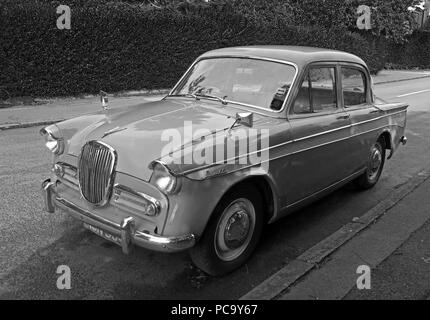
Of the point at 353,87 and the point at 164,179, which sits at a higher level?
the point at 353,87

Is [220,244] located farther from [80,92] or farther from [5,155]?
[80,92]

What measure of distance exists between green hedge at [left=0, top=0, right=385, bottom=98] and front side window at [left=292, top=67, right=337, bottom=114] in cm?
1070

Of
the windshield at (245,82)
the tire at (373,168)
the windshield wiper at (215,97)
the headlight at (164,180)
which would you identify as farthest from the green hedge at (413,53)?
the headlight at (164,180)

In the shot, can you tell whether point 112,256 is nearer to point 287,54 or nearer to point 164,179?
point 164,179

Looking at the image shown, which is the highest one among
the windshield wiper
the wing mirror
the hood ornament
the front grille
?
the windshield wiper

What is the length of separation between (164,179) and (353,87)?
300cm

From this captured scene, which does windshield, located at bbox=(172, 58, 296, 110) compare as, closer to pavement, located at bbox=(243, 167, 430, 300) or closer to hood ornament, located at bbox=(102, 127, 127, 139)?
hood ornament, located at bbox=(102, 127, 127, 139)

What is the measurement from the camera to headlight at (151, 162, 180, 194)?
2.88 metres

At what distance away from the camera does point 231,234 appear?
3.47 meters

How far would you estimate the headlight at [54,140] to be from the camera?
3670 millimetres

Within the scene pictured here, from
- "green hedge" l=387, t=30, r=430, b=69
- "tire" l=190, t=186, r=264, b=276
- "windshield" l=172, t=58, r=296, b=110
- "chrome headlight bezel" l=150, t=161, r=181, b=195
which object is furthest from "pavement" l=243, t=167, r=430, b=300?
"green hedge" l=387, t=30, r=430, b=69

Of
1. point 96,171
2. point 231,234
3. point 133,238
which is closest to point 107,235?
point 133,238
